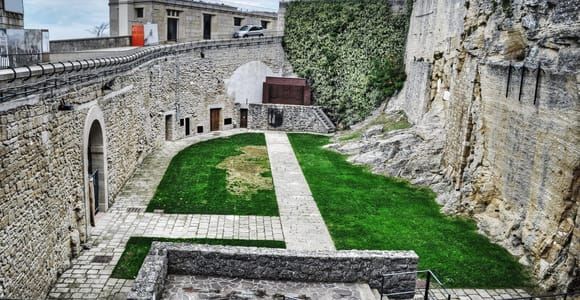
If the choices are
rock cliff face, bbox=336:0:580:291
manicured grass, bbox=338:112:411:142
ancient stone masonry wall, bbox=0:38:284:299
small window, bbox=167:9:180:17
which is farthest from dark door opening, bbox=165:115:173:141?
rock cliff face, bbox=336:0:580:291

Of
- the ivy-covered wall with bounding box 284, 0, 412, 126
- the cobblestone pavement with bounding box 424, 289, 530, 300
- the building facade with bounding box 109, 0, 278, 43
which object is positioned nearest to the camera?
the cobblestone pavement with bounding box 424, 289, 530, 300

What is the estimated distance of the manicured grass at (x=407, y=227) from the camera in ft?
37.6

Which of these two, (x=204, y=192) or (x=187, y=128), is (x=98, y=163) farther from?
(x=187, y=128)

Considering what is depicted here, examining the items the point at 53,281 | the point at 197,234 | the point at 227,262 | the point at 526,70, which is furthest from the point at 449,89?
the point at 53,281

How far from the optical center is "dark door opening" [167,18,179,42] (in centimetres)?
3092

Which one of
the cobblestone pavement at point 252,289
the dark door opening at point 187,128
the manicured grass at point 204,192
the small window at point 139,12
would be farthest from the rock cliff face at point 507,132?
the small window at point 139,12

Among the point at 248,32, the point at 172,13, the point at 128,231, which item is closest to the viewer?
the point at 128,231

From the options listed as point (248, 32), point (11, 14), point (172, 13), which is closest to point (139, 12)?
point (172, 13)

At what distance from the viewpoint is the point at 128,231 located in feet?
43.3

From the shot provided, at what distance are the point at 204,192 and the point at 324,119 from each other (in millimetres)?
14518

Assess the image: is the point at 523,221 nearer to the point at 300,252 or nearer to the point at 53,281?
the point at 300,252

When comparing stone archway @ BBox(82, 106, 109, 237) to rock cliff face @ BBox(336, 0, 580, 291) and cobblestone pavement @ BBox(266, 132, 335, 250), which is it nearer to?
cobblestone pavement @ BBox(266, 132, 335, 250)

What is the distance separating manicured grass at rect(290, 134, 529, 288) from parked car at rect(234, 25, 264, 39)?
15.9 meters

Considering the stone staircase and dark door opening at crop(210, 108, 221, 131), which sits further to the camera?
the stone staircase
